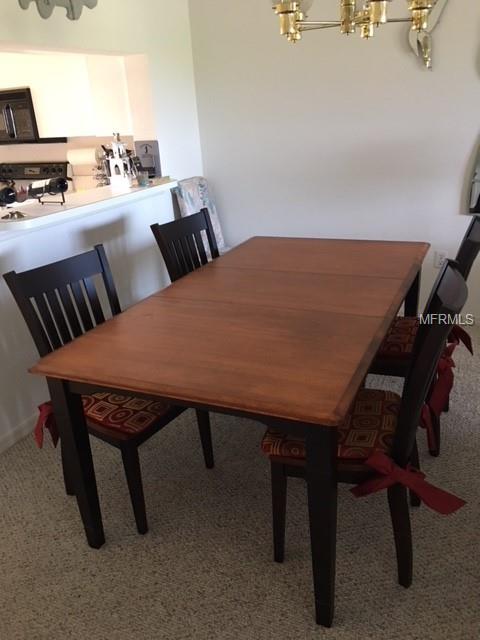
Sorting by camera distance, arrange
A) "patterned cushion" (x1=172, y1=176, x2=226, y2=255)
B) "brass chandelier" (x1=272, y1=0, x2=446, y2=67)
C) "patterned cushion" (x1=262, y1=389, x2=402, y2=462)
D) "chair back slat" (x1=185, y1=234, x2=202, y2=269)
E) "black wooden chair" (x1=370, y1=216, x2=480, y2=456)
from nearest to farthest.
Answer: "patterned cushion" (x1=262, y1=389, x2=402, y2=462) < "brass chandelier" (x1=272, y1=0, x2=446, y2=67) < "black wooden chair" (x1=370, y1=216, x2=480, y2=456) < "chair back slat" (x1=185, y1=234, x2=202, y2=269) < "patterned cushion" (x1=172, y1=176, x2=226, y2=255)

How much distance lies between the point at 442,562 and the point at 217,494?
833 mm

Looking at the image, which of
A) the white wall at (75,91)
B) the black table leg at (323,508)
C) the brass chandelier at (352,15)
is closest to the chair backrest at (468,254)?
the brass chandelier at (352,15)

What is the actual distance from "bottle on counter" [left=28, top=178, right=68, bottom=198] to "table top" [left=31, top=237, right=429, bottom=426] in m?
0.88

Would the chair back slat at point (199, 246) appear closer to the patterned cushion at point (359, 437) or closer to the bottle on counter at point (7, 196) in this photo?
the bottle on counter at point (7, 196)

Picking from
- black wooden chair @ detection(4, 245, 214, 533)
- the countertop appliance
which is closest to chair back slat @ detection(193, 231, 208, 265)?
black wooden chair @ detection(4, 245, 214, 533)

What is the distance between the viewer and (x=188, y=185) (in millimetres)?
3576

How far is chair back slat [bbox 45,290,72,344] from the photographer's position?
182 cm

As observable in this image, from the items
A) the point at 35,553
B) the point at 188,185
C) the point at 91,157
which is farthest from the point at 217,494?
the point at 91,157

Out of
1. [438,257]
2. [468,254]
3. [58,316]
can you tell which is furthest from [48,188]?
[438,257]

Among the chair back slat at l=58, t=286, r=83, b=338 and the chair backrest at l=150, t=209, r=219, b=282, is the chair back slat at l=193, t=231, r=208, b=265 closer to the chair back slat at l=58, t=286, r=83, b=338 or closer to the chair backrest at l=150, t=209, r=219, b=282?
the chair backrest at l=150, t=209, r=219, b=282

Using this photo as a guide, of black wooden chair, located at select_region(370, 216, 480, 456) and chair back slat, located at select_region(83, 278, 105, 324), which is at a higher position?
chair back slat, located at select_region(83, 278, 105, 324)

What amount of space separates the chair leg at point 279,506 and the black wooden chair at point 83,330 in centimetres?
41

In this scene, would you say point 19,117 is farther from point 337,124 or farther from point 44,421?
point 44,421

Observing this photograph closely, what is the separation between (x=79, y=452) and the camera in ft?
5.57
